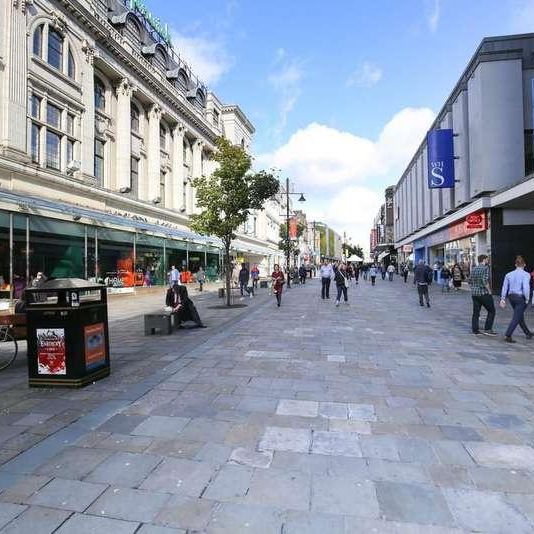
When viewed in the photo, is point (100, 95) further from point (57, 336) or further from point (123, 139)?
point (57, 336)

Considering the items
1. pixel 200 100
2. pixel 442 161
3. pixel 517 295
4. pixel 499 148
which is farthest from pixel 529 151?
pixel 200 100

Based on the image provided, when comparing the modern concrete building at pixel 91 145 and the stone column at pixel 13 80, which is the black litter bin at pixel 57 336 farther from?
the stone column at pixel 13 80

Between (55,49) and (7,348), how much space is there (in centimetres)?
2014

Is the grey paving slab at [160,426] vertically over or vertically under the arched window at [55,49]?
under

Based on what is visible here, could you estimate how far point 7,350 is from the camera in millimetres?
7578

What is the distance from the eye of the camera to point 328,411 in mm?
4891

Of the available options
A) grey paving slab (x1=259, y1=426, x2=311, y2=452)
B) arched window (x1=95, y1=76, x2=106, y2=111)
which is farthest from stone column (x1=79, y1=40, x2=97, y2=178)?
grey paving slab (x1=259, y1=426, x2=311, y2=452)

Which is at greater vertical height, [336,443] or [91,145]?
[91,145]

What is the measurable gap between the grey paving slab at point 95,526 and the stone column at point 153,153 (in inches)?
1229

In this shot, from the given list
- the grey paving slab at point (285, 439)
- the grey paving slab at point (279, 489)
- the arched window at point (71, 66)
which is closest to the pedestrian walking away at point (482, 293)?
the grey paving slab at point (285, 439)

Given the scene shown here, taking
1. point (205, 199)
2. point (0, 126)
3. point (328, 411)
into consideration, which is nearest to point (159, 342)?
point (328, 411)

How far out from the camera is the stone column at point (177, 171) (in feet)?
122

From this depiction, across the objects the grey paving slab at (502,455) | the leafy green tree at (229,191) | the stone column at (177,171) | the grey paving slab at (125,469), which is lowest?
the grey paving slab at (502,455)

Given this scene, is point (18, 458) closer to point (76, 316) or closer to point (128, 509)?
point (128, 509)
